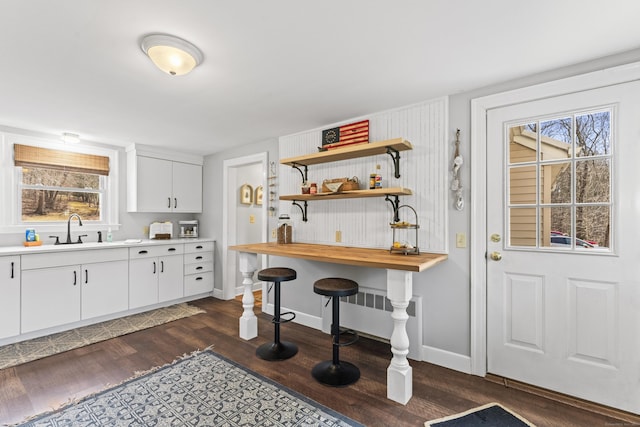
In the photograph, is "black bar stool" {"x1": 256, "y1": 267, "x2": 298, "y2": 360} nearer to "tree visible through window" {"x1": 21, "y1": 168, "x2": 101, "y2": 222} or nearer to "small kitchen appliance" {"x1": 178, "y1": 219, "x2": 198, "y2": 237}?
"small kitchen appliance" {"x1": 178, "y1": 219, "x2": 198, "y2": 237}

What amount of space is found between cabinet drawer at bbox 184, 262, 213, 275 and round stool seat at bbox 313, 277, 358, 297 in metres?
2.72

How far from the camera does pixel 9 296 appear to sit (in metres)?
2.87

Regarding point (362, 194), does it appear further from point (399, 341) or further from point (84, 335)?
point (84, 335)

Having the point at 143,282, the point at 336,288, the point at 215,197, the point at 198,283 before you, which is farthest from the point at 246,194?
the point at 336,288

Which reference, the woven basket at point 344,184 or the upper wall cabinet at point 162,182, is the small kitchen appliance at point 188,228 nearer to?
the upper wall cabinet at point 162,182

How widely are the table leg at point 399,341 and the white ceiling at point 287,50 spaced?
1465 millimetres

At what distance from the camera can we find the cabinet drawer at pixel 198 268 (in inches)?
171

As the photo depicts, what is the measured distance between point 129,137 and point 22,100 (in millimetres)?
1198

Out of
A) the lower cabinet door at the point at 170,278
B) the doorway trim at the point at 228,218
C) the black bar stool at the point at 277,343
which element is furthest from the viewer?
the doorway trim at the point at 228,218

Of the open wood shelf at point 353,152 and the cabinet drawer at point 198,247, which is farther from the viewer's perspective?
the cabinet drawer at point 198,247

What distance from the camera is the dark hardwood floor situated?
190 centimetres

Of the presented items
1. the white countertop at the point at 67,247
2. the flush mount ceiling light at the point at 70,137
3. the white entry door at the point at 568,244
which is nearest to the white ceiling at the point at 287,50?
the white entry door at the point at 568,244

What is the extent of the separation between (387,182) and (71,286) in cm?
359

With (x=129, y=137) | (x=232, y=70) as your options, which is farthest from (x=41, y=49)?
(x=129, y=137)
